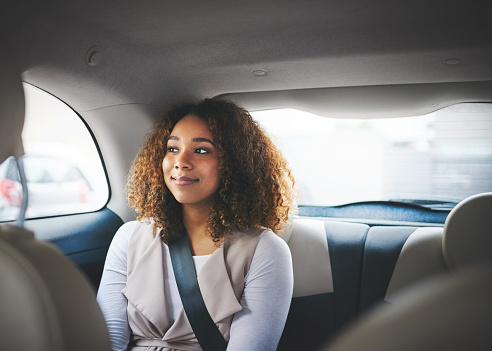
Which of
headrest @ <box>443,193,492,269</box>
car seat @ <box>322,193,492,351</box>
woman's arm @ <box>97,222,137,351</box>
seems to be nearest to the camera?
car seat @ <box>322,193,492,351</box>

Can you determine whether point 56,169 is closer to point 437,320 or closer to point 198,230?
point 198,230

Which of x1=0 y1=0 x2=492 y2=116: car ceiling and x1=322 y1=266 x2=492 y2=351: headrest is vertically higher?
x1=0 y1=0 x2=492 y2=116: car ceiling

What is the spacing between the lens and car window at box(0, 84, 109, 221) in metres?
2.03

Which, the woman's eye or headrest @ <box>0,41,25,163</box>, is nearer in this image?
headrest @ <box>0,41,25,163</box>

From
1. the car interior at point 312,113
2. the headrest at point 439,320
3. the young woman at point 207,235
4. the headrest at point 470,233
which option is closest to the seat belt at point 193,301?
the young woman at point 207,235

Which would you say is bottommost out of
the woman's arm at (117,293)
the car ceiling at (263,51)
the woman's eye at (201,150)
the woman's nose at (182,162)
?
the woman's arm at (117,293)

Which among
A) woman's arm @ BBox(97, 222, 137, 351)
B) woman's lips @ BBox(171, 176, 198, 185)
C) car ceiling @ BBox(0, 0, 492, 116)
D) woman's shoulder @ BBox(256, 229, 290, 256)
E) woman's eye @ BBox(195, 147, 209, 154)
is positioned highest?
car ceiling @ BBox(0, 0, 492, 116)

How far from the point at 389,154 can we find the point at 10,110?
2097 mm

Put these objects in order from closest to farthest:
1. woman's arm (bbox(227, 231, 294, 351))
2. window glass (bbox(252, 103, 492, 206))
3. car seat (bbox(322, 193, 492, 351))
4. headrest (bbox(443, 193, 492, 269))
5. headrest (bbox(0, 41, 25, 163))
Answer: car seat (bbox(322, 193, 492, 351)) → headrest (bbox(0, 41, 25, 163)) → woman's arm (bbox(227, 231, 294, 351)) → headrest (bbox(443, 193, 492, 269)) → window glass (bbox(252, 103, 492, 206))

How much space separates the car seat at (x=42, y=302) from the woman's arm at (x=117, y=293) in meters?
0.97

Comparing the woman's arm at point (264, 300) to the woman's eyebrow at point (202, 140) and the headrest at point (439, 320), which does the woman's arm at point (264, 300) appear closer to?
the woman's eyebrow at point (202, 140)

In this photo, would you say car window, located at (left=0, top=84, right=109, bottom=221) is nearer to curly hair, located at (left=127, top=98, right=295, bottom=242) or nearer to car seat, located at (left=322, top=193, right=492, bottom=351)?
curly hair, located at (left=127, top=98, right=295, bottom=242)

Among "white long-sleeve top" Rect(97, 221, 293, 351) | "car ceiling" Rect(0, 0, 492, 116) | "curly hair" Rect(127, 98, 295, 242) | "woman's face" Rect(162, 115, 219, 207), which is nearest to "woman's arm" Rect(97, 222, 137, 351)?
"white long-sleeve top" Rect(97, 221, 293, 351)

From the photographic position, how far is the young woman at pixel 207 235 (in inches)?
62.8
